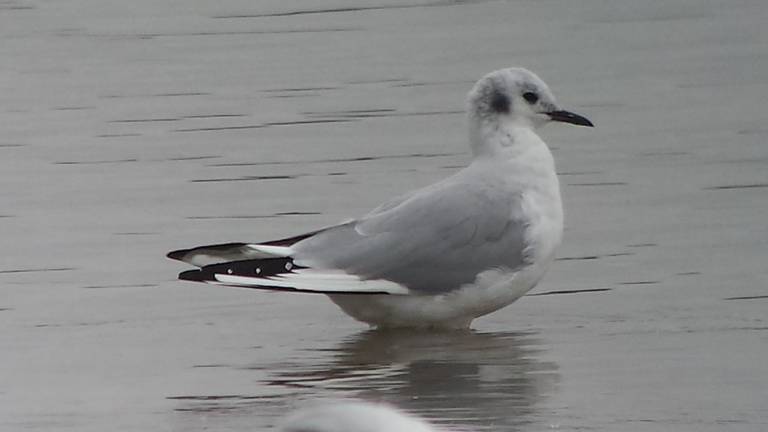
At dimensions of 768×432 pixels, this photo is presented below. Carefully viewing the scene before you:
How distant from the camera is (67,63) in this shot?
1308cm

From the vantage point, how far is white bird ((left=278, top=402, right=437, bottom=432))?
2.53m

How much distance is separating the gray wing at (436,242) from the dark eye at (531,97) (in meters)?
0.57

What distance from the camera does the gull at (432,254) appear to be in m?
7.20

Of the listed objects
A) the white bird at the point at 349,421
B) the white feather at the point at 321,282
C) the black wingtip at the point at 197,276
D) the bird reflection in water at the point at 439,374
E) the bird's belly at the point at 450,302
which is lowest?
the bird reflection in water at the point at 439,374

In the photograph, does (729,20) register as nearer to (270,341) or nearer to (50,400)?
(270,341)

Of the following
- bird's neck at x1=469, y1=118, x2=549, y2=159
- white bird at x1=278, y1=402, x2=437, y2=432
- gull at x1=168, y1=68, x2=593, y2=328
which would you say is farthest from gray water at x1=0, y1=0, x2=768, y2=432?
white bird at x1=278, y1=402, x2=437, y2=432

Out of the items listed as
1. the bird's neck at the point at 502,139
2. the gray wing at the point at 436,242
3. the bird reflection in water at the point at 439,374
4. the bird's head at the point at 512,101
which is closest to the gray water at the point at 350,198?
the bird reflection in water at the point at 439,374

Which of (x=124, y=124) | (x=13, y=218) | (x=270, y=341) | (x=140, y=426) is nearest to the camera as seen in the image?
(x=140, y=426)

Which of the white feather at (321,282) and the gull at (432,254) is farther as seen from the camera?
the gull at (432,254)

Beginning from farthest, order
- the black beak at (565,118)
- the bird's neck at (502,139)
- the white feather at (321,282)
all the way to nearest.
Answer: the black beak at (565,118) < the bird's neck at (502,139) < the white feather at (321,282)

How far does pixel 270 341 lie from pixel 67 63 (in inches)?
239

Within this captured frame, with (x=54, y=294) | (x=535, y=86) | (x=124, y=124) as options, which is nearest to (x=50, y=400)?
(x=54, y=294)

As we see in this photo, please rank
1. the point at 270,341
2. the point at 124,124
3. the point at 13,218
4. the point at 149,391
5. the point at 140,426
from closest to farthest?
1. the point at 140,426
2. the point at 149,391
3. the point at 270,341
4. the point at 13,218
5. the point at 124,124

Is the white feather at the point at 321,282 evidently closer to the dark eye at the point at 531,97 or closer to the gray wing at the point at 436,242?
the gray wing at the point at 436,242
